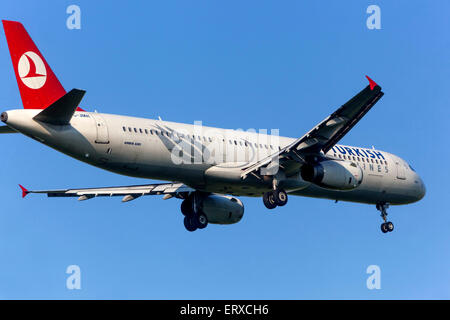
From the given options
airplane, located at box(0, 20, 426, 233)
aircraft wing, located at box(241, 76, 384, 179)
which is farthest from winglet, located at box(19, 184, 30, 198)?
aircraft wing, located at box(241, 76, 384, 179)

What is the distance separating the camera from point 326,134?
112 ft

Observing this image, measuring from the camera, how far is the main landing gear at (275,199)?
114 feet

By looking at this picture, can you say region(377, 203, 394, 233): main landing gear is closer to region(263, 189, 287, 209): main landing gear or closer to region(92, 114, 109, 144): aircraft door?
region(263, 189, 287, 209): main landing gear

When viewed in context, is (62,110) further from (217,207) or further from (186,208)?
(217,207)

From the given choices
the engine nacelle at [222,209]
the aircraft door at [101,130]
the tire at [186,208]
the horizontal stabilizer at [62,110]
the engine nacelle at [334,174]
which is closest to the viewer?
the horizontal stabilizer at [62,110]

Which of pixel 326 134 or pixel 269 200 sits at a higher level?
pixel 326 134

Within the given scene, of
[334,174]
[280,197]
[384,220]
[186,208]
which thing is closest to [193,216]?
[186,208]

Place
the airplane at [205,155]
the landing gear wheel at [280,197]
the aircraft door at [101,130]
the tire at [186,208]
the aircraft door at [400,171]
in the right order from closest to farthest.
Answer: the airplane at [205,155]
the aircraft door at [101,130]
the landing gear wheel at [280,197]
the tire at [186,208]
the aircraft door at [400,171]

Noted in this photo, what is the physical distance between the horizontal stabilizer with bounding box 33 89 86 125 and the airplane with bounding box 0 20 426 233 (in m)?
0.04

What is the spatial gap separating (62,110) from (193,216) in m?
10.5

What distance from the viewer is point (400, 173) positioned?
135 feet

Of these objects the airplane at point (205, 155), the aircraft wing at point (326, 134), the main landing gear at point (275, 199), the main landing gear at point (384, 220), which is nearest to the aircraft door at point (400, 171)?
the airplane at point (205, 155)

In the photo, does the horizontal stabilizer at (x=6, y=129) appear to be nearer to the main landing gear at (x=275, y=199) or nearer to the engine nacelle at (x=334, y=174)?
the main landing gear at (x=275, y=199)

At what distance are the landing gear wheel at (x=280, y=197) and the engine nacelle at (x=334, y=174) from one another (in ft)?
4.75
